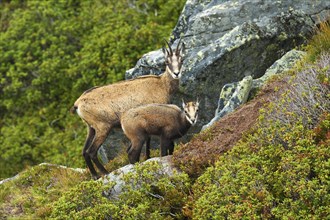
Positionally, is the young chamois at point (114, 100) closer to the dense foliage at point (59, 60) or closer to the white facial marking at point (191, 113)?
the white facial marking at point (191, 113)

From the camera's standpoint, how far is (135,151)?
15.0 meters

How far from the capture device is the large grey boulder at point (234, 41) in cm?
1744

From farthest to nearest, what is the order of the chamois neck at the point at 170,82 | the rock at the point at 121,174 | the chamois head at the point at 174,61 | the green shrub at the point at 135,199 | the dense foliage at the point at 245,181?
1. the chamois neck at the point at 170,82
2. the chamois head at the point at 174,61
3. the rock at the point at 121,174
4. the green shrub at the point at 135,199
5. the dense foliage at the point at 245,181

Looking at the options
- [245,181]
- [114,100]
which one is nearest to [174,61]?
[114,100]

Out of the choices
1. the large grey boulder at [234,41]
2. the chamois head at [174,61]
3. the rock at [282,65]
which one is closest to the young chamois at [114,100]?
the chamois head at [174,61]

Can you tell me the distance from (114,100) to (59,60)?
490 inches

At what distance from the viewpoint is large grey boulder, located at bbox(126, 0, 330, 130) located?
687 inches

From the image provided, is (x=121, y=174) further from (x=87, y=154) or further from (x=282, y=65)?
(x=282, y=65)

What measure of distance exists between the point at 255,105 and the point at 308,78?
162cm

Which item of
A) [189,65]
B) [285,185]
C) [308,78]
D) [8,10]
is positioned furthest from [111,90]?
[8,10]

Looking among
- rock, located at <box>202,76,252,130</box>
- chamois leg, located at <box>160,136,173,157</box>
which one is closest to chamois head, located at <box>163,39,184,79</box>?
rock, located at <box>202,76,252,130</box>

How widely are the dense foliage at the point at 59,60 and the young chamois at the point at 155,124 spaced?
1002cm

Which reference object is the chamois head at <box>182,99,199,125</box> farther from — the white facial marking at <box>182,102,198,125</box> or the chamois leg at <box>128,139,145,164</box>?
the chamois leg at <box>128,139,145,164</box>

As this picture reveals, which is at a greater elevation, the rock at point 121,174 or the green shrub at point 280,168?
the green shrub at point 280,168
